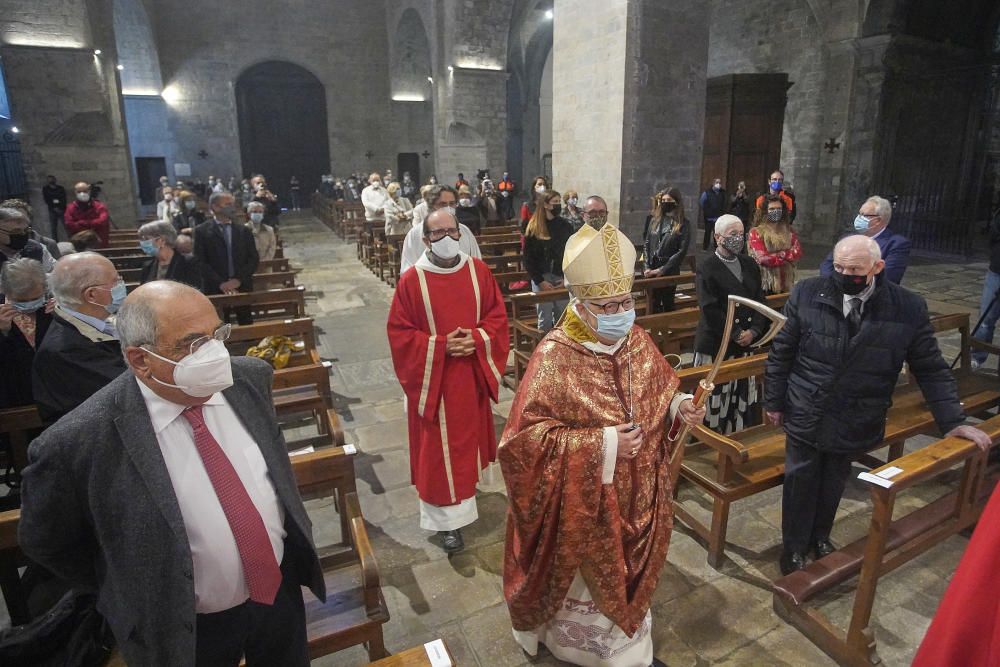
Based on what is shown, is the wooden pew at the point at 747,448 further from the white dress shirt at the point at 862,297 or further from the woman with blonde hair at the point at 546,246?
the woman with blonde hair at the point at 546,246

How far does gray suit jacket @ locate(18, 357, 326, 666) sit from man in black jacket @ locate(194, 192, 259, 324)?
4959 mm

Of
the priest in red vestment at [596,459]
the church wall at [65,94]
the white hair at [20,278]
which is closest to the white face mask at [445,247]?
the priest in red vestment at [596,459]

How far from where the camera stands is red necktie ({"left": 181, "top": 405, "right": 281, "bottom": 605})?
1.61m

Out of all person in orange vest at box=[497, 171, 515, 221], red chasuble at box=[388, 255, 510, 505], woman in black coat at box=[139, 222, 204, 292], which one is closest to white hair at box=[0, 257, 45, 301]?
woman in black coat at box=[139, 222, 204, 292]

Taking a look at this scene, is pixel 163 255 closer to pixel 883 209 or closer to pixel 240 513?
pixel 240 513

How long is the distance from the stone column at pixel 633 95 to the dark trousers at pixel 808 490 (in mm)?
6585

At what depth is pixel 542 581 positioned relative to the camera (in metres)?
2.34

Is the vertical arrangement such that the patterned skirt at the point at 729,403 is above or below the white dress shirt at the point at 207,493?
below

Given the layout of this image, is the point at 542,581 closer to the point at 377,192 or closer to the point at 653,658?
the point at 653,658

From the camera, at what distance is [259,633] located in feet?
5.77

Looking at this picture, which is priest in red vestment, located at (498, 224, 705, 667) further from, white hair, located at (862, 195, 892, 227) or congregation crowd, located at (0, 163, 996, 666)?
white hair, located at (862, 195, 892, 227)

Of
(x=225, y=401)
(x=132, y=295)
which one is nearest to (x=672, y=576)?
(x=225, y=401)

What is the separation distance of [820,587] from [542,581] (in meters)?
1.40

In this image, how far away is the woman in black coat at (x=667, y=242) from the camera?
6.33 meters
